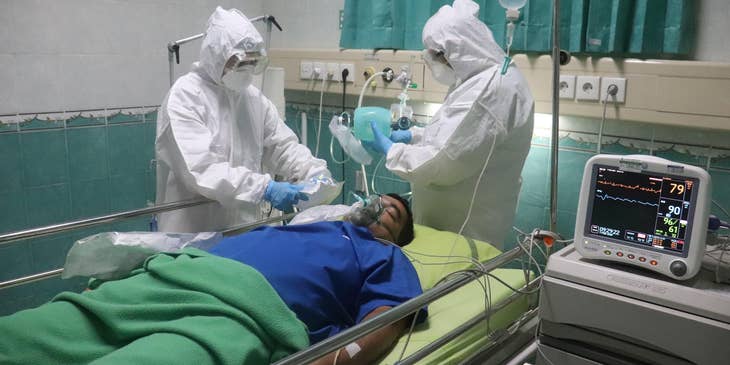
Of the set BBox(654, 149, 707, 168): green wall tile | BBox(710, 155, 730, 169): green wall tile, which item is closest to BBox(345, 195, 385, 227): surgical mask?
BBox(654, 149, 707, 168): green wall tile

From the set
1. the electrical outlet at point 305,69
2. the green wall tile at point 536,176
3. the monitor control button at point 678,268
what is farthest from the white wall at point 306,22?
the monitor control button at point 678,268

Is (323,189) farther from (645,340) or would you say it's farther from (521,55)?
(645,340)

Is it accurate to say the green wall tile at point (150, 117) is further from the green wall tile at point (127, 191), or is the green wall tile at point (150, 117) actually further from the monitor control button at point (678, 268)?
the monitor control button at point (678, 268)

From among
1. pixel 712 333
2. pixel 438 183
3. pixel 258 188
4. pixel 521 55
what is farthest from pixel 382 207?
pixel 712 333

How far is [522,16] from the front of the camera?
259 cm

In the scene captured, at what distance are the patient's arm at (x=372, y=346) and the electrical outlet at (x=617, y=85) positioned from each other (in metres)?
1.34

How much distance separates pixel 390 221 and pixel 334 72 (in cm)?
143

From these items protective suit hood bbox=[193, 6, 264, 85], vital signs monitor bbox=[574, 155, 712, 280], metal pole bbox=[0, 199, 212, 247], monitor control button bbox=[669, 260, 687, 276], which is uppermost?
protective suit hood bbox=[193, 6, 264, 85]

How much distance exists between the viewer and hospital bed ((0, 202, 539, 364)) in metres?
1.49

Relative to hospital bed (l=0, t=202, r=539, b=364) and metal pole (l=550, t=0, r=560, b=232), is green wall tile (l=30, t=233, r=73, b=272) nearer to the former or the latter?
hospital bed (l=0, t=202, r=539, b=364)

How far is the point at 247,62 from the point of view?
2.51 metres

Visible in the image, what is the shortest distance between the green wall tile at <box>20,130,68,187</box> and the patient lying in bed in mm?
1593

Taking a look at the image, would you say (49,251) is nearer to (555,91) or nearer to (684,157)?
(555,91)

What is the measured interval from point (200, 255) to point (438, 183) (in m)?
1.04
